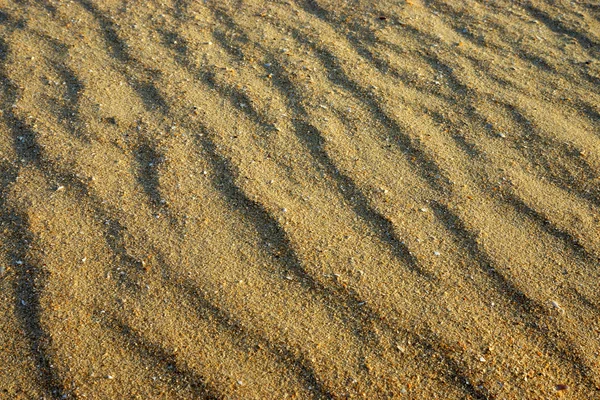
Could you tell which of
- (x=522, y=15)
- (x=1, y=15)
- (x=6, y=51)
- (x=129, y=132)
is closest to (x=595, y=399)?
(x=129, y=132)

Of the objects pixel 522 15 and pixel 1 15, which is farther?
pixel 522 15

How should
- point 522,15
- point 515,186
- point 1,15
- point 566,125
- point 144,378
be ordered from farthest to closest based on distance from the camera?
1. point 522,15
2. point 1,15
3. point 566,125
4. point 515,186
5. point 144,378

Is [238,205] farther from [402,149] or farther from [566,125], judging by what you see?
[566,125]

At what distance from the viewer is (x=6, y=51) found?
9.41ft

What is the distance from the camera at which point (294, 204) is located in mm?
2227

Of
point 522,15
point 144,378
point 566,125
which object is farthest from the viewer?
point 522,15

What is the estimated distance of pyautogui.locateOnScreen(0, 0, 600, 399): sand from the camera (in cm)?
179

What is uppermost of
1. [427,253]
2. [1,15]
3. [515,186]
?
[515,186]

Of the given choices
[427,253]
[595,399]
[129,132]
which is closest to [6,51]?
[129,132]

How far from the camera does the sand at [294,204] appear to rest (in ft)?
5.87

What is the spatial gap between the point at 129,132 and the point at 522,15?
207 centimetres

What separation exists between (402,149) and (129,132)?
102cm

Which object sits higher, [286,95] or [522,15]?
[522,15]

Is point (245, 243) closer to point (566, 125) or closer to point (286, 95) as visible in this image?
point (286, 95)
